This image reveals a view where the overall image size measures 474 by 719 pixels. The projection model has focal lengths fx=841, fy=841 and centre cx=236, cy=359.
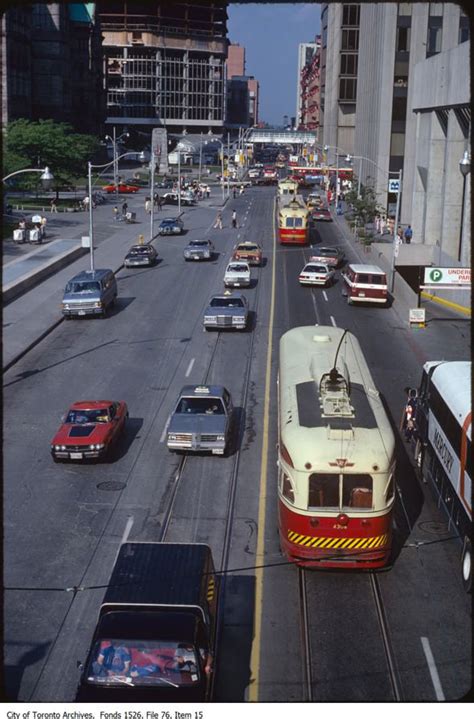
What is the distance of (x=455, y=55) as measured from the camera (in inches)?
2200

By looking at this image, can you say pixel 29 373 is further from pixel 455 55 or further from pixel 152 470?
pixel 455 55

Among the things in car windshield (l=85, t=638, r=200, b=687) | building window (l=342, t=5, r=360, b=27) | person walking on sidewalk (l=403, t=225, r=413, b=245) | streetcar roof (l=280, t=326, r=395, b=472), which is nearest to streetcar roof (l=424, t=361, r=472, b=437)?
streetcar roof (l=280, t=326, r=395, b=472)

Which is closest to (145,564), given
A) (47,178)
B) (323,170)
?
(47,178)

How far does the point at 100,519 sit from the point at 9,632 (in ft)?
17.4

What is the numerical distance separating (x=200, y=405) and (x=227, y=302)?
15.9m

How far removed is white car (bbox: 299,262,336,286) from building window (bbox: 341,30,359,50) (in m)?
129

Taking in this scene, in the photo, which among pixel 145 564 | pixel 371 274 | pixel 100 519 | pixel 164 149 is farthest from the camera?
pixel 164 149

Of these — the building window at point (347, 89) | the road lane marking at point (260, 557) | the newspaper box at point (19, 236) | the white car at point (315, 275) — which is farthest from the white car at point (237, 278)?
the building window at point (347, 89)

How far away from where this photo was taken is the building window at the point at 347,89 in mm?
170375

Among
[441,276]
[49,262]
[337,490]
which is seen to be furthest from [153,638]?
[49,262]

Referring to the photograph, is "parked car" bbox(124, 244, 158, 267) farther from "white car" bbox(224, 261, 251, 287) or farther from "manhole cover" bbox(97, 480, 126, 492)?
"manhole cover" bbox(97, 480, 126, 492)

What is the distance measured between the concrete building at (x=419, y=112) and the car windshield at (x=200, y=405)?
1294 inches

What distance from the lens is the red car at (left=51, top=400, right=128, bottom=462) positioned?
2445 centimetres

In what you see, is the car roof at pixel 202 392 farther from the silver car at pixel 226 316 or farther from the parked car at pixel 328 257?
the parked car at pixel 328 257
